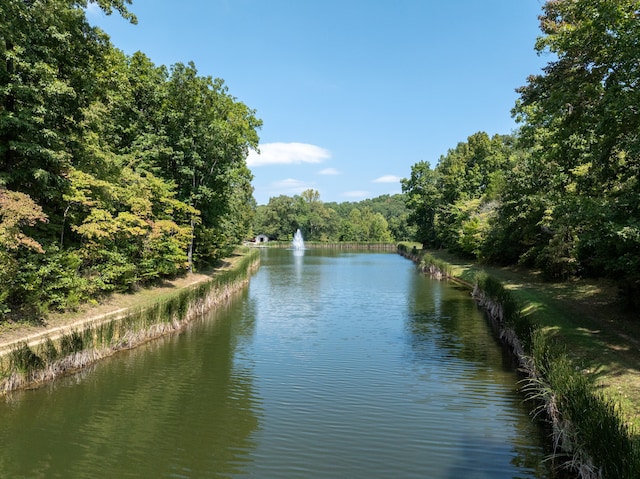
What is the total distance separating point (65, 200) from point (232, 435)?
13.1m

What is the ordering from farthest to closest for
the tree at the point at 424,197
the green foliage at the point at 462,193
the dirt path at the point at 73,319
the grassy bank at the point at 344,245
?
the grassy bank at the point at 344,245 → the tree at the point at 424,197 → the green foliage at the point at 462,193 → the dirt path at the point at 73,319

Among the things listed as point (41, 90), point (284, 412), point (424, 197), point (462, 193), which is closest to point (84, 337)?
point (284, 412)

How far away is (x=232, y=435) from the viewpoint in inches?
362

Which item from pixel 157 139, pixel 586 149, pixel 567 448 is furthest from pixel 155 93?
pixel 567 448

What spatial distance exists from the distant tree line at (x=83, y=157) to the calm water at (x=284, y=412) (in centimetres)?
447

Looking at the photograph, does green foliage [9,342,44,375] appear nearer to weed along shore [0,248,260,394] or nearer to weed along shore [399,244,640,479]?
weed along shore [0,248,260,394]

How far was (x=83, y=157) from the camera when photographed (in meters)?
19.1

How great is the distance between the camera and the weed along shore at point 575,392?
20.0 feet

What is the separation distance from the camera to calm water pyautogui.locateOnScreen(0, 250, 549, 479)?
26.1 feet

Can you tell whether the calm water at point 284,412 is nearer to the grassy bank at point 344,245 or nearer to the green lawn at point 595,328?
the green lawn at point 595,328

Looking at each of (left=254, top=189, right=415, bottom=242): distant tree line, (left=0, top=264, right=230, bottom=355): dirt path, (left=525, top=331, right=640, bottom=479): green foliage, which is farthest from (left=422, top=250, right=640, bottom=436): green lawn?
(left=254, top=189, right=415, bottom=242): distant tree line

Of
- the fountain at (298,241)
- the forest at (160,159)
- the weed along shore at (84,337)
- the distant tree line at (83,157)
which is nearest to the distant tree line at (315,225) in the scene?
the fountain at (298,241)

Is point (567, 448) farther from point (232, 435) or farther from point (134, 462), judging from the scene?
point (134, 462)

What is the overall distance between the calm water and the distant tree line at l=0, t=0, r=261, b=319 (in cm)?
447
